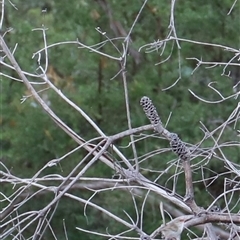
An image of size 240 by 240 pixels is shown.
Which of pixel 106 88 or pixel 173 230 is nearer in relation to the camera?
pixel 173 230

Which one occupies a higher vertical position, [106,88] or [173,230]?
[173,230]

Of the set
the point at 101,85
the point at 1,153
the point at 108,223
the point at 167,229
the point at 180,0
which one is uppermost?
the point at 167,229

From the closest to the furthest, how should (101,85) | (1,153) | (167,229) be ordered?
(167,229)
(1,153)
(101,85)

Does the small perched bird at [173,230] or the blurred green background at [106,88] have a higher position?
the small perched bird at [173,230]

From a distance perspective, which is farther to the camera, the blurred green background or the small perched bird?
the blurred green background

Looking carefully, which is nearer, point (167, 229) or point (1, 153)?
point (167, 229)

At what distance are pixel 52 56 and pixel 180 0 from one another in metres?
0.73

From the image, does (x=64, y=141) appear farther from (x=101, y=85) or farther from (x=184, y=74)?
(x=184, y=74)

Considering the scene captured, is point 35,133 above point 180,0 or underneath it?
underneath

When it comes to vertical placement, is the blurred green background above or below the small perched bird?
below

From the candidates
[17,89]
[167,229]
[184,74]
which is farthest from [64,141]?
[167,229]

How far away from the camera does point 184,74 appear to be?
349cm

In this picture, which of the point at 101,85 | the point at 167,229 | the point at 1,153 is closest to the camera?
the point at 167,229

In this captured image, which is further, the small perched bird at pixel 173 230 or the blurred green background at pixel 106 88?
the blurred green background at pixel 106 88
